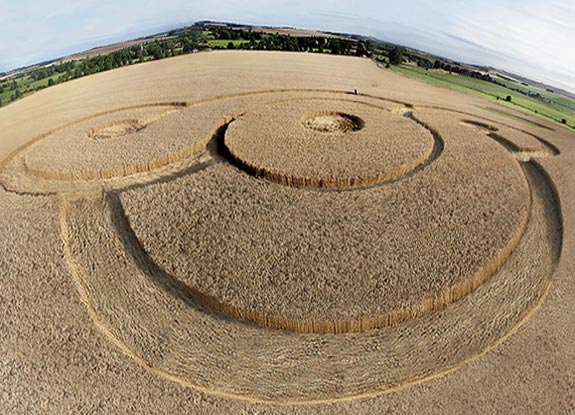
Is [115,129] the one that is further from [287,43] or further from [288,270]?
[287,43]

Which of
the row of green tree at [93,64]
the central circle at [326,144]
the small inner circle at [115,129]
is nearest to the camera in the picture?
the central circle at [326,144]

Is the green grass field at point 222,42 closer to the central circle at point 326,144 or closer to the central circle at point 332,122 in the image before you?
the central circle at point 326,144

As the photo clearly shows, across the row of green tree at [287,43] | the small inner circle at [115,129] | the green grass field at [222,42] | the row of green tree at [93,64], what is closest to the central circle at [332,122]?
the small inner circle at [115,129]

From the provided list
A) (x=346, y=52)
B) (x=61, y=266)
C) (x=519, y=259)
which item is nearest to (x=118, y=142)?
(x=61, y=266)

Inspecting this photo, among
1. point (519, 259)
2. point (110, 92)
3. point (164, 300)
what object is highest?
point (110, 92)

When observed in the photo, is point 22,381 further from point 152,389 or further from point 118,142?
point 118,142

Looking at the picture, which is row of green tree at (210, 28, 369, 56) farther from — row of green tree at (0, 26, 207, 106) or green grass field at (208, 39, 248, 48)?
row of green tree at (0, 26, 207, 106)

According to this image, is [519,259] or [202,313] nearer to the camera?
[202,313]
